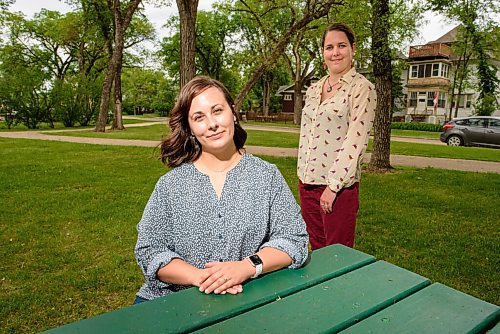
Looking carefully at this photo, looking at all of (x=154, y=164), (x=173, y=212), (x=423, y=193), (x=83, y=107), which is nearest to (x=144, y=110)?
(x=83, y=107)

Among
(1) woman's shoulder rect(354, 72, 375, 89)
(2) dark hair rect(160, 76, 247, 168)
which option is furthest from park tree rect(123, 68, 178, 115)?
(2) dark hair rect(160, 76, 247, 168)

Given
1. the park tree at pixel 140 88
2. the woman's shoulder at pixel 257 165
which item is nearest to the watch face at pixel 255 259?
the woman's shoulder at pixel 257 165

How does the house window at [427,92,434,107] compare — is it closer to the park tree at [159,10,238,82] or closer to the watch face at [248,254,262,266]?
the park tree at [159,10,238,82]

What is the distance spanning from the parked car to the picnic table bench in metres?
18.6

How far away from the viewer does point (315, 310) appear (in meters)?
1.44

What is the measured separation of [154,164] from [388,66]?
6.19 metres

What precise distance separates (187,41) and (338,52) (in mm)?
6951

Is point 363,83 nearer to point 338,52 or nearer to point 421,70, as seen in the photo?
point 338,52

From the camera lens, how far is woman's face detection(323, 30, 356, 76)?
2699mm

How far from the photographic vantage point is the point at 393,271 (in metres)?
1.82

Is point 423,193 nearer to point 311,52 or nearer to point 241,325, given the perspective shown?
point 241,325

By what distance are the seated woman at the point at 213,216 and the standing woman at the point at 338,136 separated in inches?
34.1

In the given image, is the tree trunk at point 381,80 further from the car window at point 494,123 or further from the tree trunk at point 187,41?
the car window at point 494,123

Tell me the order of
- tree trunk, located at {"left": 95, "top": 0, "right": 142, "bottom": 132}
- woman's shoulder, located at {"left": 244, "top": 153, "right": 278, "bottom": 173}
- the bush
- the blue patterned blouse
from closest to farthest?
the blue patterned blouse → woman's shoulder, located at {"left": 244, "top": 153, "right": 278, "bottom": 173} → tree trunk, located at {"left": 95, "top": 0, "right": 142, "bottom": 132} → the bush
